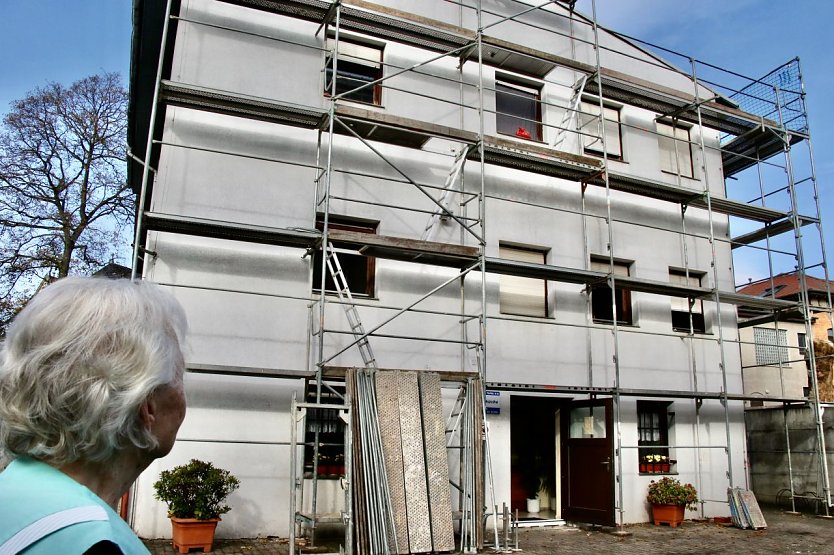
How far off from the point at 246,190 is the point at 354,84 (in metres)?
2.79

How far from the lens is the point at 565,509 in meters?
12.0

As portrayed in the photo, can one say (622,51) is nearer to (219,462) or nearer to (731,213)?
(731,213)

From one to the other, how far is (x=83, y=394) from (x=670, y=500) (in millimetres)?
11877

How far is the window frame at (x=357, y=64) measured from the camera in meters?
11.3

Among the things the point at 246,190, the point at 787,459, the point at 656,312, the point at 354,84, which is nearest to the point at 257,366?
the point at 246,190

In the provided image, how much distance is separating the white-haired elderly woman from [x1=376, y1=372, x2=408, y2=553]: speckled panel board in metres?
7.41

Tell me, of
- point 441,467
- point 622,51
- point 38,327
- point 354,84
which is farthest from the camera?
point 622,51

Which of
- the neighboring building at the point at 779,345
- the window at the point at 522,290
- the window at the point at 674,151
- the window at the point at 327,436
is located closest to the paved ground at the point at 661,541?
the window at the point at 327,436

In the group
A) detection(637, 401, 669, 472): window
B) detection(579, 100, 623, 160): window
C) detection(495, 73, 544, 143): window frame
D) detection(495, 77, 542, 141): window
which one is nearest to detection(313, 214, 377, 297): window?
detection(495, 73, 544, 143): window frame

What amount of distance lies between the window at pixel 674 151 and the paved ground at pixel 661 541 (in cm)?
701

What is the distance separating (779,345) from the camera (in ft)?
43.3

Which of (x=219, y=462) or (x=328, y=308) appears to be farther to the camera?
(x=328, y=308)

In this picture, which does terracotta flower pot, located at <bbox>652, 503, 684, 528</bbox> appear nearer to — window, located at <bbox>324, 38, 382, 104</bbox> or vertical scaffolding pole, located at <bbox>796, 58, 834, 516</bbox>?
vertical scaffolding pole, located at <bbox>796, 58, 834, 516</bbox>

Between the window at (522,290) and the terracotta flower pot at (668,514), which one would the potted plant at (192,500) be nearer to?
the window at (522,290)
